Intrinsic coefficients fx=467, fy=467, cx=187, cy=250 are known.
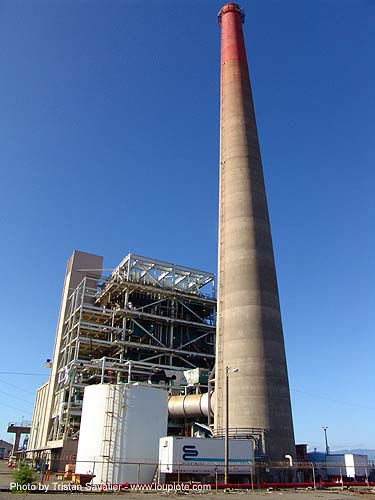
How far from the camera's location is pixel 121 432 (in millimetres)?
32469

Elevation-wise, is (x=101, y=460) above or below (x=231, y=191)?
below

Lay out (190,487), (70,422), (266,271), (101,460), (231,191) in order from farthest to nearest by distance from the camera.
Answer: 1. (70,422)
2. (231,191)
3. (266,271)
4. (101,460)
5. (190,487)

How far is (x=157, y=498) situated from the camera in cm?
2181

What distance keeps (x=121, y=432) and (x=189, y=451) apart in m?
4.94

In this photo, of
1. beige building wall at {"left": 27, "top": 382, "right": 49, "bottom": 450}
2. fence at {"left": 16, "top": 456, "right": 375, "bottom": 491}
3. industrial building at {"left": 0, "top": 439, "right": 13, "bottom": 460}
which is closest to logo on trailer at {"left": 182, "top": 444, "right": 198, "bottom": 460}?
fence at {"left": 16, "top": 456, "right": 375, "bottom": 491}

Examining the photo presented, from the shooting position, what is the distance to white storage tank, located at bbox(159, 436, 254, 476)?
30.5 m

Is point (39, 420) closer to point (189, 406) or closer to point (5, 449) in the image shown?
point (189, 406)

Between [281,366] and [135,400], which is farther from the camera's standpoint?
[281,366]

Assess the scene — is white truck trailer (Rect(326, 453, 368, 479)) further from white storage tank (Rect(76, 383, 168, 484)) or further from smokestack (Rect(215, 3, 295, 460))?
white storage tank (Rect(76, 383, 168, 484))

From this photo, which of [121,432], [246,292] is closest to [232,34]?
[246,292]

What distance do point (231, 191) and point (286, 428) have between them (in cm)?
2179

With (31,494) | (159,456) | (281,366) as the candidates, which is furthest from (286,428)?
(31,494)

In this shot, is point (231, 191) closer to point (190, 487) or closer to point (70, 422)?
point (190, 487)

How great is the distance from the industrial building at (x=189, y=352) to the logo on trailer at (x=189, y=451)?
12 cm
